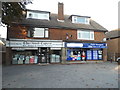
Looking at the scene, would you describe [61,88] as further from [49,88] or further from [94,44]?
[94,44]

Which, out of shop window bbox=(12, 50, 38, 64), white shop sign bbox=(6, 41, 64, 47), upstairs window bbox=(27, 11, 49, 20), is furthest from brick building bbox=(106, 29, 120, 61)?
shop window bbox=(12, 50, 38, 64)

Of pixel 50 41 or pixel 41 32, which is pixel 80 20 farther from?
pixel 41 32

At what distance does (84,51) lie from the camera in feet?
59.4

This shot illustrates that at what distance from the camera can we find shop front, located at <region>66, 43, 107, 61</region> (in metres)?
17.2

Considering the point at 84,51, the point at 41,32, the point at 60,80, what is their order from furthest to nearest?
the point at 84,51, the point at 41,32, the point at 60,80

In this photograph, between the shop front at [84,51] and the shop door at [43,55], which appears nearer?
the shop door at [43,55]

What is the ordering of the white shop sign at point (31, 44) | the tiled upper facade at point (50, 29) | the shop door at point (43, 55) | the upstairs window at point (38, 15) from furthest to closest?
the upstairs window at point (38, 15) < the shop door at point (43, 55) < the tiled upper facade at point (50, 29) < the white shop sign at point (31, 44)

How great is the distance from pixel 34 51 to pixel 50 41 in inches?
108

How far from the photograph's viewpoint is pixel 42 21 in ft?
58.0

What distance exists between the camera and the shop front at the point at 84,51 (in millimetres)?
17219

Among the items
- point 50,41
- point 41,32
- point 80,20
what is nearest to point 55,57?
point 50,41

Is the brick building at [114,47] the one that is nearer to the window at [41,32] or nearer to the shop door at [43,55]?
the shop door at [43,55]

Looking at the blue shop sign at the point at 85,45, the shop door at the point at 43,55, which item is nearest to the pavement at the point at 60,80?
the shop door at the point at 43,55

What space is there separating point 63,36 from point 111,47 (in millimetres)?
11159
